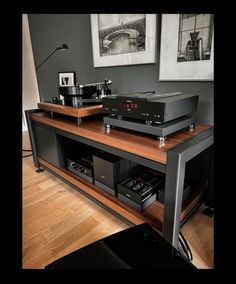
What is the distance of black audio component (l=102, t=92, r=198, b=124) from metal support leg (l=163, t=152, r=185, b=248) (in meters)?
0.21

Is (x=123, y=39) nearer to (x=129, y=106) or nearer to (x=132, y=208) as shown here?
(x=129, y=106)

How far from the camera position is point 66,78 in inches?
92.4

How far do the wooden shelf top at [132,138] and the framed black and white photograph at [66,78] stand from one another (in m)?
1.04

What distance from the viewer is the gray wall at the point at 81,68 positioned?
4.31ft

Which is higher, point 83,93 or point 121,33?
point 121,33

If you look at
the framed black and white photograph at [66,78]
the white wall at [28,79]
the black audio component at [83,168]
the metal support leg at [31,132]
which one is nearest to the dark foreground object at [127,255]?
the black audio component at [83,168]

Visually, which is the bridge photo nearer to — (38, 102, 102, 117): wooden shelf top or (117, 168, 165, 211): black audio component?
(38, 102, 102, 117): wooden shelf top

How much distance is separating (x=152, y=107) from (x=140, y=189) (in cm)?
57

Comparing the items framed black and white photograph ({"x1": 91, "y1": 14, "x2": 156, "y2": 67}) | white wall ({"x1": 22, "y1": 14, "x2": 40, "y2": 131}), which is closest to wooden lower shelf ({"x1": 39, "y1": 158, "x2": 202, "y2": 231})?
framed black and white photograph ({"x1": 91, "y1": 14, "x2": 156, "y2": 67})

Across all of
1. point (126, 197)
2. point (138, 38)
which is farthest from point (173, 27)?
point (126, 197)

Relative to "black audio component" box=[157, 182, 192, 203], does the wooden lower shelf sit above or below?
below

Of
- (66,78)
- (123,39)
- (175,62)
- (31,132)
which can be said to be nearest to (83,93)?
(123,39)

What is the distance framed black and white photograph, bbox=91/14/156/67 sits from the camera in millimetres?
1402
